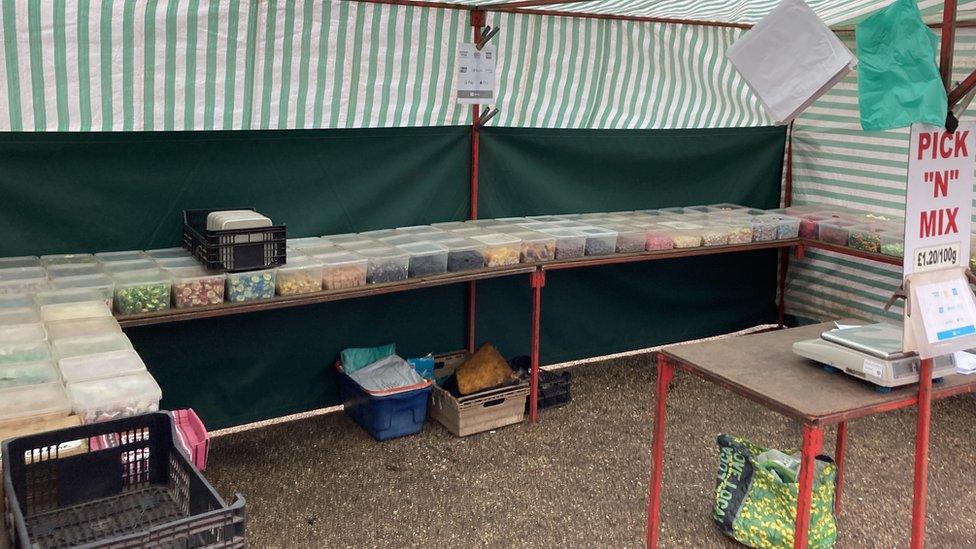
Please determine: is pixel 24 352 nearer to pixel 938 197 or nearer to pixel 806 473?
pixel 806 473

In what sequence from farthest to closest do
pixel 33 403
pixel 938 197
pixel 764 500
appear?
pixel 764 500 < pixel 938 197 < pixel 33 403

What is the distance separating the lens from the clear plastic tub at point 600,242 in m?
5.24

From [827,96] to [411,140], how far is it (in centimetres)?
333

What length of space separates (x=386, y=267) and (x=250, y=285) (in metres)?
0.74

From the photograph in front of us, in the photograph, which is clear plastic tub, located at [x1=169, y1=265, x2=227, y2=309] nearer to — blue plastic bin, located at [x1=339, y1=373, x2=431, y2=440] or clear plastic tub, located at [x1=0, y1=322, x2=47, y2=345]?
clear plastic tub, located at [x1=0, y1=322, x2=47, y2=345]

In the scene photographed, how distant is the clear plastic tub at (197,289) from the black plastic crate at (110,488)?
170 cm

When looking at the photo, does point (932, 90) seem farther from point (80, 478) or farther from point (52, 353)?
point (52, 353)

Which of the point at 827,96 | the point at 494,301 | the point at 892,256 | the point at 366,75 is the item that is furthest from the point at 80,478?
the point at 827,96

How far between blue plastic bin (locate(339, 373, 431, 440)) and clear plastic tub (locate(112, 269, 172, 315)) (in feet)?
4.43

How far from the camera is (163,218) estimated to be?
460 cm

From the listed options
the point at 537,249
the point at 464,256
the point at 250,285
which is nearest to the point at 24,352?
the point at 250,285

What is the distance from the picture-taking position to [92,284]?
3895 millimetres

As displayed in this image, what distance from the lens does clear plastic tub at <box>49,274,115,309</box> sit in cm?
378

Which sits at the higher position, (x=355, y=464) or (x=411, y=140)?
(x=411, y=140)
